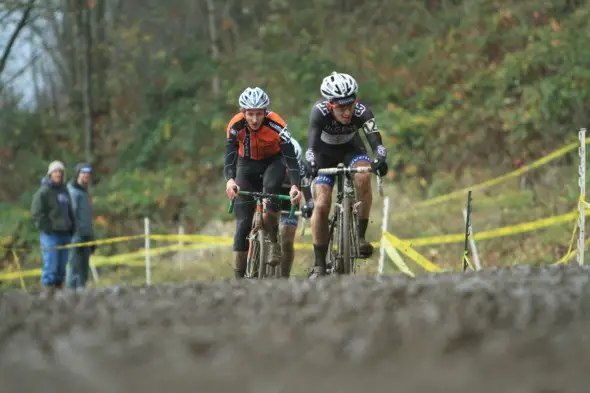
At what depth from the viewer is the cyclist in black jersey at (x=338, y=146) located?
10.7 meters

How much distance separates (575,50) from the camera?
1955 centimetres

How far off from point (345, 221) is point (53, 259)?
20.3 feet

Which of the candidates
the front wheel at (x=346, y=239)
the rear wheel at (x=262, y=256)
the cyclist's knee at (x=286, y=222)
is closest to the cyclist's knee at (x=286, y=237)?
the cyclist's knee at (x=286, y=222)

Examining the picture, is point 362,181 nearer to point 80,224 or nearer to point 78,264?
point 80,224

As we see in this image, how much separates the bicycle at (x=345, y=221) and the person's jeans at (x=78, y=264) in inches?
252

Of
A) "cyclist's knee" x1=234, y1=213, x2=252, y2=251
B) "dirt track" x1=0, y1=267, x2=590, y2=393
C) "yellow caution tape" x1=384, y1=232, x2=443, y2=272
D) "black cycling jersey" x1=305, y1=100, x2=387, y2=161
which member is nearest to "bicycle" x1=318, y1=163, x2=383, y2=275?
"black cycling jersey" x1=305, y1=100, x2=387, y2=161

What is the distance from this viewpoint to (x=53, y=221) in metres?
15.5

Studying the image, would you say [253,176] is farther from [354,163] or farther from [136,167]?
[136,167]

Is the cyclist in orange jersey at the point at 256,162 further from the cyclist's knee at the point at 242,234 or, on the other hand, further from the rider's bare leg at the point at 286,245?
the rider's bare leg at the point at 286,245

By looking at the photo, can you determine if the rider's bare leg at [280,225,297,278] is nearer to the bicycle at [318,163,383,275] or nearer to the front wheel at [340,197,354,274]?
the bicycle at [318,163,383,275]

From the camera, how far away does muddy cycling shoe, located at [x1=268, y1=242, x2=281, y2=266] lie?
35.5 feet

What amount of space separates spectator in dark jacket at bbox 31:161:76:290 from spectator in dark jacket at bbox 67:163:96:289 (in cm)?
58

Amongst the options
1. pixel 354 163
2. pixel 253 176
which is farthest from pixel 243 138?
pixel 354 163

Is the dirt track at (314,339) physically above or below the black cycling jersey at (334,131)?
below
